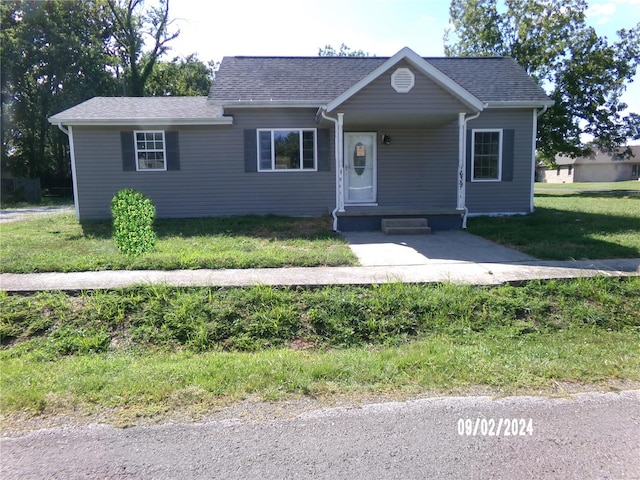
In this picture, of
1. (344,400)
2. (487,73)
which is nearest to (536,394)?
(344,400)

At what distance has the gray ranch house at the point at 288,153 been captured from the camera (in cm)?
1219

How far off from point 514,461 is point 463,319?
2478 mm

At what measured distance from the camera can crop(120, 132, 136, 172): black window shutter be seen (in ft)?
A: 40.4

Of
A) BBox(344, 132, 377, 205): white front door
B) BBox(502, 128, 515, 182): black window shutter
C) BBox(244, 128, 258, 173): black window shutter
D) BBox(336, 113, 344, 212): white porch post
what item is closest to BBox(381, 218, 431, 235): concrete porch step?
BBox(336, 113, 344, 212): white porch post

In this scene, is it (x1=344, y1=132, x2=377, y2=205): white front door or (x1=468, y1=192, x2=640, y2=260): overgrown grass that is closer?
(x1=468, y1=192, x2=640, y2=260): overgrown grass

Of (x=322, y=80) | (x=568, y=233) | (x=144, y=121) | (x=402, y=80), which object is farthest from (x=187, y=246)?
(x=568, y=233)

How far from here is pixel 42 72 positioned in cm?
2767

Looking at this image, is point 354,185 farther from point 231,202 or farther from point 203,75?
point 203,75

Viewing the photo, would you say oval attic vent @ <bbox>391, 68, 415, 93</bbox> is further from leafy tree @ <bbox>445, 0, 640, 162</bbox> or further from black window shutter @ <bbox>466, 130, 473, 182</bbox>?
leafy tree @ <bbox>445, 0, 640, 162</bbox>

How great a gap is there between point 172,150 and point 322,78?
15.7 feet

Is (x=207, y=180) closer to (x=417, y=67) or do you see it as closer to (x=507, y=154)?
(x=417, y=67)

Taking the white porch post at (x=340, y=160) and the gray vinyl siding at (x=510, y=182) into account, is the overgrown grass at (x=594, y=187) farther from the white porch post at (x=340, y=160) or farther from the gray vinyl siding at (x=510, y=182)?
the white porch post at (x=340, y=160)
